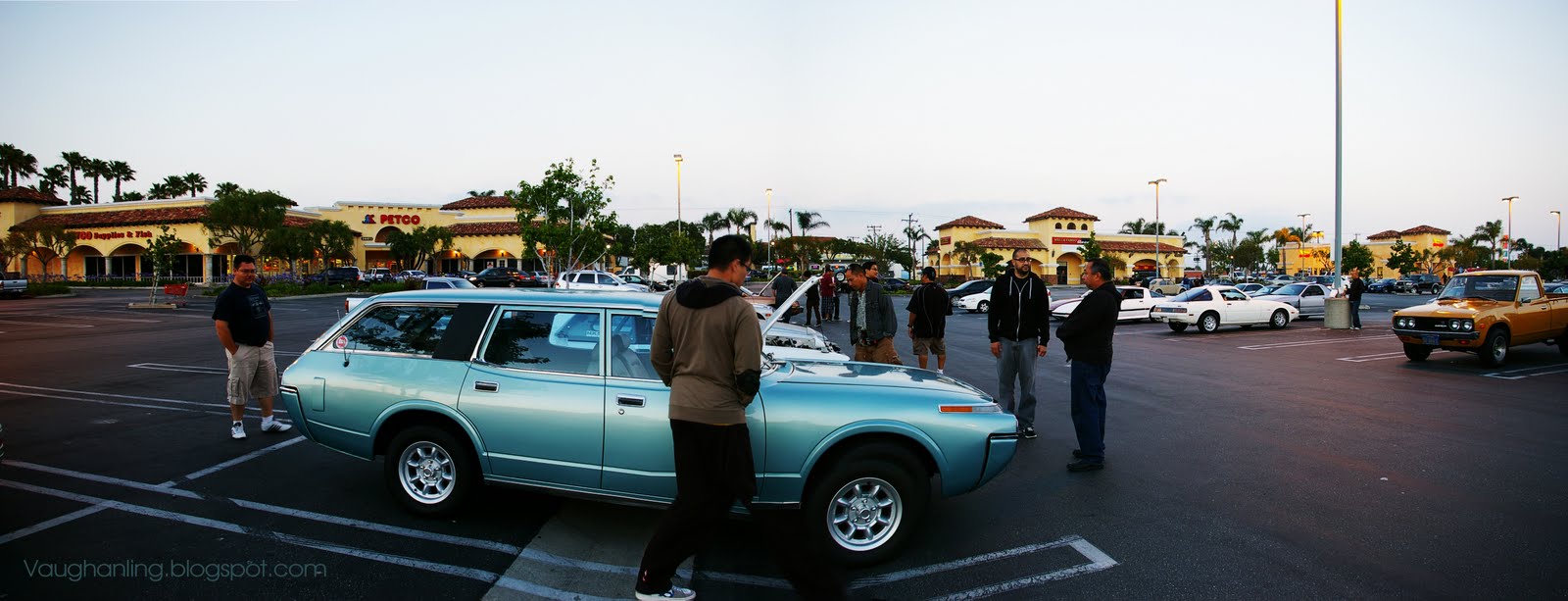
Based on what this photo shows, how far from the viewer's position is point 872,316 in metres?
8.27

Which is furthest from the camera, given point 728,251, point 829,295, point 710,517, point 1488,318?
point 829,295

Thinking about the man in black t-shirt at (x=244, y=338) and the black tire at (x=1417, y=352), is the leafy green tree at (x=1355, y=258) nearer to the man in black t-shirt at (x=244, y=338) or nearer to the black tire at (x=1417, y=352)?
the black tire at (x=1417, y=352)

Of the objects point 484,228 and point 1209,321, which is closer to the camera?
point 1209,321

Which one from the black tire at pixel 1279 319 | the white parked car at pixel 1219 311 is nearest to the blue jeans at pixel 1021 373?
the white parked car at pixel 1219 311

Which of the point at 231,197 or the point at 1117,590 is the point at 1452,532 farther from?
the point at 231,197

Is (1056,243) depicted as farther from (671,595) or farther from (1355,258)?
(671,595)

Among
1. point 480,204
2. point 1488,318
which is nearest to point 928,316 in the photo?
point 1488,318

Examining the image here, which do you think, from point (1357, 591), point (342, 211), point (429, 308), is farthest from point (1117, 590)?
point (342, 211)

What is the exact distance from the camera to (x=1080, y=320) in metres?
5.94

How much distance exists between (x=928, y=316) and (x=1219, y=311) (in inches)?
592

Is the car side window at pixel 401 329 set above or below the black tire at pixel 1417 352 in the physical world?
above

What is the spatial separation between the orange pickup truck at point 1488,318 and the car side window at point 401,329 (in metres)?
14.3

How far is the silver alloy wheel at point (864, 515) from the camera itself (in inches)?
161

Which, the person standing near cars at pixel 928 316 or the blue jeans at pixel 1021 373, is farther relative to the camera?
the person standing near cars at pixel 928 316
